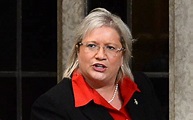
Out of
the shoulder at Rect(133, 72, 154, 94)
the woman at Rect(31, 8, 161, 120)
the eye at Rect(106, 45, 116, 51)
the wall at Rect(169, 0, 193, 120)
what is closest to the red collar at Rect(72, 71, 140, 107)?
the woman at Rect(31, 8, 161, 120)

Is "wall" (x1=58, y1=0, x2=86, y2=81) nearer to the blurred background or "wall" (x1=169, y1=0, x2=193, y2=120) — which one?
the blurred background

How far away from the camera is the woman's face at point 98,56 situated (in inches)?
108

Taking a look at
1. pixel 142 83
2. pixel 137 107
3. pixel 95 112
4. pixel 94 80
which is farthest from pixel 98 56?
pixel 142 83

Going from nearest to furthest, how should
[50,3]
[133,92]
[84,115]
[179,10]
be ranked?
[84,115] < [133,92] < [179,10] < [50,3]

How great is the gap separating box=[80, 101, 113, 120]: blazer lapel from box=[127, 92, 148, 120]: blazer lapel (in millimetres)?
183

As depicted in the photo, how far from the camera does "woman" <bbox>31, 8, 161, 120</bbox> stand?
8.82 ft

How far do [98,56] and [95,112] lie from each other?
289 mm

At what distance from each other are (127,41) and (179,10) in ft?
4.56

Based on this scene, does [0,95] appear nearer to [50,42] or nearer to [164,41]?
[50,42]

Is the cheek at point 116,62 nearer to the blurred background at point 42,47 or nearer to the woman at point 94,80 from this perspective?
the woman at point 94,80

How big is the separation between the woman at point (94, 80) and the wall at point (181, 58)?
134cm

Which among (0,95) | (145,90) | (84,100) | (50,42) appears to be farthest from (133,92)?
(0,95)

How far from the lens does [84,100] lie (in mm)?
2746

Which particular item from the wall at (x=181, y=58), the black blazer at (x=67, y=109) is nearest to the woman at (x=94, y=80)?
the black blazer at (x=67, y=109)
